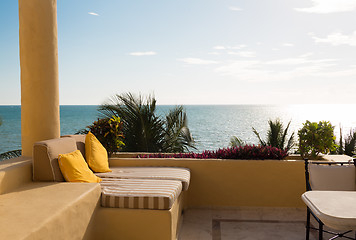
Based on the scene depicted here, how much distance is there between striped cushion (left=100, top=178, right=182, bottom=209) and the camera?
3314 mm

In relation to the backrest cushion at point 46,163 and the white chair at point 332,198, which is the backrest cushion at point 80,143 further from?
the white chair at point 332,198

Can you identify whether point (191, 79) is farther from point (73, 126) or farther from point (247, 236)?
point (247, 236)

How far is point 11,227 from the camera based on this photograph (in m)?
2.31

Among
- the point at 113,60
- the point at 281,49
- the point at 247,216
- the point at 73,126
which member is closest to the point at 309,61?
the point at 281,49

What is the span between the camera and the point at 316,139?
16.1ft

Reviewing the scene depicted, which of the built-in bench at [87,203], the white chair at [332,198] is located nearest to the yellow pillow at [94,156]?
the built-in bench at [87,203]

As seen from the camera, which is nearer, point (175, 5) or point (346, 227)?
point (346, 227)

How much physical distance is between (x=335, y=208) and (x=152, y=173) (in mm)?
2324

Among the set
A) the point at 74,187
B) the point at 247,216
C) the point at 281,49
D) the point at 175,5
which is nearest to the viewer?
the point at 74,187

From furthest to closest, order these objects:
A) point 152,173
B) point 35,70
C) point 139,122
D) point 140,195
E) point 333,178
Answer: point 139,122
point 152,173
point 35,70
point 333,178
point 140,195

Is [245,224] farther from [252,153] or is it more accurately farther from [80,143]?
[80,143]

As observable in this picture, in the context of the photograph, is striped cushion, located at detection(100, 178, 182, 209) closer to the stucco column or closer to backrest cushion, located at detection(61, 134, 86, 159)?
backrest cushion, located at detection(61, 134, 86, 159)

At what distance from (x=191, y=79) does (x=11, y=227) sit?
4693 cm

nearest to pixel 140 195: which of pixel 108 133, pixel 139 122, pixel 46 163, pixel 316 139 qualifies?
pixel 46 163
